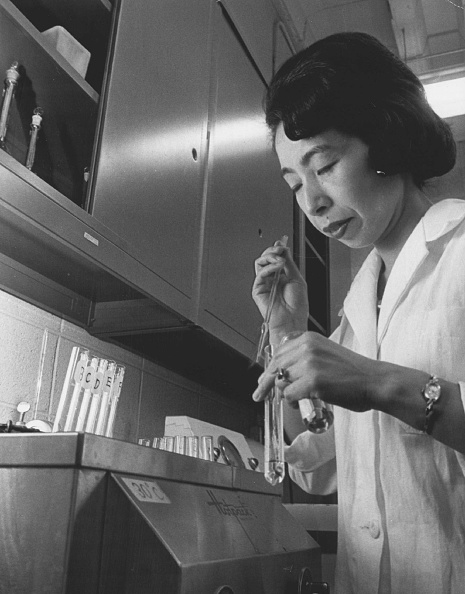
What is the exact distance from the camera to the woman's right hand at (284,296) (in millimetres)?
1123

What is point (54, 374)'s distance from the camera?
163 cm

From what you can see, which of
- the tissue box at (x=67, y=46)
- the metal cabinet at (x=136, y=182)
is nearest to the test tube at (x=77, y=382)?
the metal cabinet at (x=136, y=182)

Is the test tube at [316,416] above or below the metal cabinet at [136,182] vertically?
below

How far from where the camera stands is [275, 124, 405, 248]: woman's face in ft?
3.58

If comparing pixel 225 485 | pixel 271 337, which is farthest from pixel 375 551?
pixel 271 337

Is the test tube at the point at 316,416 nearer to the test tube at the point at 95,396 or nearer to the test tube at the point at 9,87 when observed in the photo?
the test tube at the point at 95,396

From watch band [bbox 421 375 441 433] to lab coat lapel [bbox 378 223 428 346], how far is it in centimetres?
29

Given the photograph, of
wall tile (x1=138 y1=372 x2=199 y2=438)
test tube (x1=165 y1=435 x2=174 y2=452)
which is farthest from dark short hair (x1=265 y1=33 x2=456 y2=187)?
wall tile (x1=138 y1=372 x2=199 y2=438)

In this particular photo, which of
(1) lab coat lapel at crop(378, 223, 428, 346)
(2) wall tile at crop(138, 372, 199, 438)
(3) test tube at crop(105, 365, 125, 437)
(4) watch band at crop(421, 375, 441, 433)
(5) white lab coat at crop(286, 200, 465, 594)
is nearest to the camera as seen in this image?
(4) watch band at crop(421, 375, 441, 433)

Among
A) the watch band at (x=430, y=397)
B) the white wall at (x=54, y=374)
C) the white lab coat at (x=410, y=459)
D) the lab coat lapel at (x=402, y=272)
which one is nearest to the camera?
the watch band at (x=430, y=397)

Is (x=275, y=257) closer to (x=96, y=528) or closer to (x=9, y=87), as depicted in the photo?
(x=96, y=528)

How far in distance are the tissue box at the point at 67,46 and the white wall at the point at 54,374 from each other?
558 mm

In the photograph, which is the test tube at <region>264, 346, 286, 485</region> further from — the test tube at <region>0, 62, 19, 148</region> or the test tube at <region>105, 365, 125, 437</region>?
the test tube at <region>0, 62, 19, 148</region>

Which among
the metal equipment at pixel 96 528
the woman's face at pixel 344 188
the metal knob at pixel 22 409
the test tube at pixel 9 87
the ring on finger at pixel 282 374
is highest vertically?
the test tube at pixel 9 87
